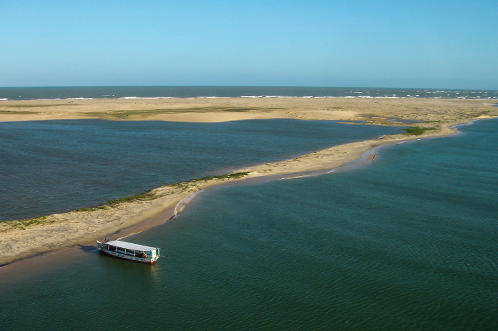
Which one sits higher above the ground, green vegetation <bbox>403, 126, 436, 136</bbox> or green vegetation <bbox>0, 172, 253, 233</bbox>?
green vegetation <bbox>403, 126, 436, 136</bbox>

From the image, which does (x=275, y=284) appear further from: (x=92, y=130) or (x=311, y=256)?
(x=92, y=130)

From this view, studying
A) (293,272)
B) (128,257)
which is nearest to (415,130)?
(293,272)

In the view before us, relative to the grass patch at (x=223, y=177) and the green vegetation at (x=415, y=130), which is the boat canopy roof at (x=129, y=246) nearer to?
the grass patch at (x=223, y=177)

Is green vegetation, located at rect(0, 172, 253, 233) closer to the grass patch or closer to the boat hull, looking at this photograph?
the grass patch

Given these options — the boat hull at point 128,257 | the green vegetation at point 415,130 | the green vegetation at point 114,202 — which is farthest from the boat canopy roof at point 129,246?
the green vegetation at point 415,130

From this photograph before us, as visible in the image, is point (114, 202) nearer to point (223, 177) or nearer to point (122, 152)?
point (223, 177)

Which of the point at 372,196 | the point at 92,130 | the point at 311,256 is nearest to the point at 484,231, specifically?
the point at 372,196

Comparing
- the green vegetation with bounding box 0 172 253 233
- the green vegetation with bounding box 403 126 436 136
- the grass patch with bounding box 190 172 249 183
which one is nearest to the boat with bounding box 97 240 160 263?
the green vegetation with bounding box 0 172 253 233
